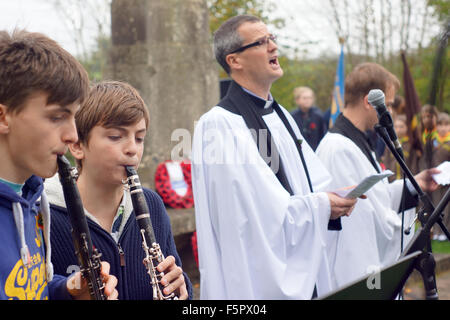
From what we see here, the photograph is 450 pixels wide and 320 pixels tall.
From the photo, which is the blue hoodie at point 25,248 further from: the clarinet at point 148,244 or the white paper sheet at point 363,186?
the white paper sheet at point 363,186

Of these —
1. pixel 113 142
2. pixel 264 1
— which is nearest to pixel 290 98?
pixel 264 1

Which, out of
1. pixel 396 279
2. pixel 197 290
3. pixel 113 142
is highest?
pixel 113 142

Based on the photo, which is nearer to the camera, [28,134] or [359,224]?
[28,134]

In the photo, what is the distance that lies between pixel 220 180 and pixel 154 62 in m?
2.94

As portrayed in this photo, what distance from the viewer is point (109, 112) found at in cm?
231

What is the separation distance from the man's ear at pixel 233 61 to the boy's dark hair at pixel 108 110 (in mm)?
1080

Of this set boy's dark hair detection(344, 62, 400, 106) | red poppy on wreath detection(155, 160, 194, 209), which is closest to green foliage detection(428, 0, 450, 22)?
boy's dark hair detection(344, 62, 400, 106)

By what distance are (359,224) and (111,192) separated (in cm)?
186

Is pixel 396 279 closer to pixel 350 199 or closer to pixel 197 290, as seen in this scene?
pixel 350 199

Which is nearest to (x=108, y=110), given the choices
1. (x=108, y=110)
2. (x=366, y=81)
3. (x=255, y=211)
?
(x=108, y=110)

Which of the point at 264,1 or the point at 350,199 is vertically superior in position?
the point at 264,1

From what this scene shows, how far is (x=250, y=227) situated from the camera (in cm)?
291

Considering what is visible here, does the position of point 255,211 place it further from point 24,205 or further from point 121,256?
point 24,205

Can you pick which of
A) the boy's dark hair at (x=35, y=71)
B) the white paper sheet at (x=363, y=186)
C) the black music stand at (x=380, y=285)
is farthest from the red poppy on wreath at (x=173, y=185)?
the black music stand at (x=380, y=285)
